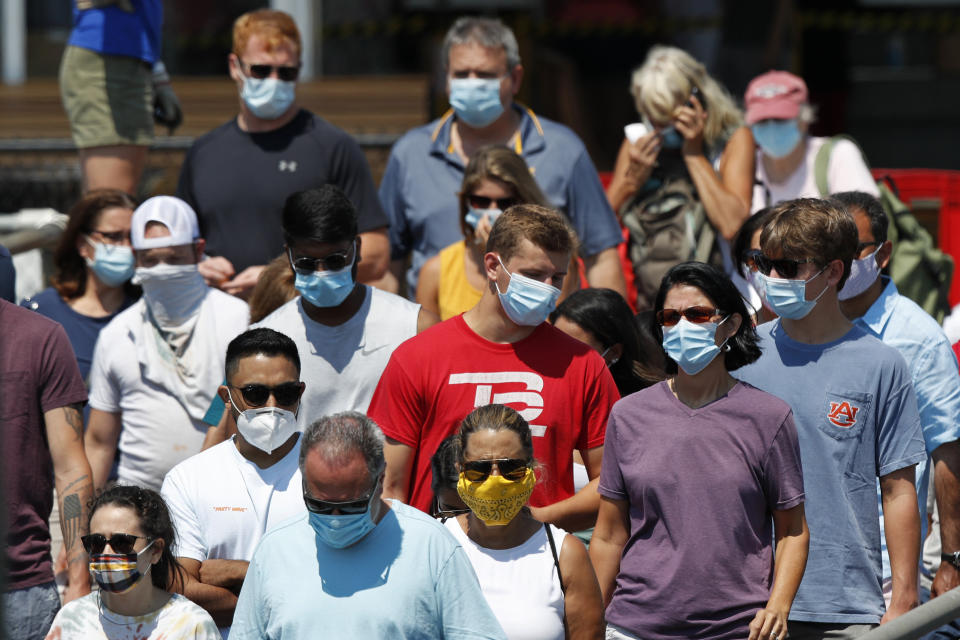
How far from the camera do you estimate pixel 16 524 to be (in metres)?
5.04

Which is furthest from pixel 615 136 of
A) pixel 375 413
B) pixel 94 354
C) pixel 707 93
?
pixel 375 413

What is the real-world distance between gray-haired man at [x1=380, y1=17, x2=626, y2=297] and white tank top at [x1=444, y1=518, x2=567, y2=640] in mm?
2362

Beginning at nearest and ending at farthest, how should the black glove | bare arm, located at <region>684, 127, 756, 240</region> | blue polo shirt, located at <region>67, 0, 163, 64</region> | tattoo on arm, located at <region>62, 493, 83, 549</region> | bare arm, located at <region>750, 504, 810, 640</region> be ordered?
1. bare arm, located at <region>750, 504, 810, 640</region>
2. tattoo on arm, located at <region>62, 493, 83, 549</region>
3. bare arm, located at <region>684, 127, 756, 240</region>
4. blue polo shirt, located at <region>67, 0, 163, 64</region>
5. the black glove

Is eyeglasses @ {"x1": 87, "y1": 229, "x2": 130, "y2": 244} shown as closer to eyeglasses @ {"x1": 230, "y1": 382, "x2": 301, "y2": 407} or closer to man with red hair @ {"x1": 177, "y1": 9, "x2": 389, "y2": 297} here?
man with red hair @ {"x1": 177, "y1": 9, "x2": 389, "y2": 297}

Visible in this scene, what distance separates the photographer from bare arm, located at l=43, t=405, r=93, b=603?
16.7ft

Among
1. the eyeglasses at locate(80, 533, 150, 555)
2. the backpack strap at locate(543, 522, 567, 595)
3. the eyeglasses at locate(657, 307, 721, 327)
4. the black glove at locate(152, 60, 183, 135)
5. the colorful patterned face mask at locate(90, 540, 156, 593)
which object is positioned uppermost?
the black glove at locate(152, 60, 183, 135)

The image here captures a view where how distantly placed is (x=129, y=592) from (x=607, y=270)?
2901 mm

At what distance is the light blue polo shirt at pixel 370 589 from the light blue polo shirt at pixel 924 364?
1.57 meters

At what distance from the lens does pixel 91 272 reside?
669 centimetres

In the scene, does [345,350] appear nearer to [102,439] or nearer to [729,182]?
[102,439]

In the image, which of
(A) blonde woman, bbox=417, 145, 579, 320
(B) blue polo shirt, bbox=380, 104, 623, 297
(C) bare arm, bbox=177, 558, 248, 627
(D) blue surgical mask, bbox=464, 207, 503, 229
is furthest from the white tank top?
(B) blue polo shirt, bbox=380, 104, 623, 297

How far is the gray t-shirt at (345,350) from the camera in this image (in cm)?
545

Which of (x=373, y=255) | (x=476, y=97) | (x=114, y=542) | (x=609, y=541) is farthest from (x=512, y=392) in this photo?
(x=476, y=97)

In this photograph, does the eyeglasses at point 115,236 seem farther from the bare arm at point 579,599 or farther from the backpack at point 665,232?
the bare arm at point 579,599
